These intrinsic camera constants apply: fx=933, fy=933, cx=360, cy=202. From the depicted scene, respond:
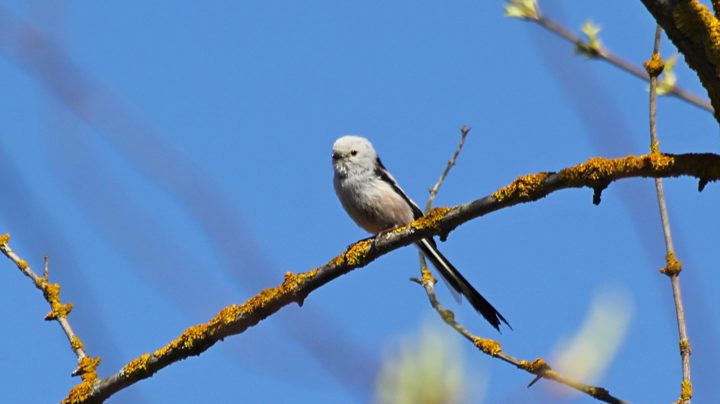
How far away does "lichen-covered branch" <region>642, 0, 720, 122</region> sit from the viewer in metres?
2.39

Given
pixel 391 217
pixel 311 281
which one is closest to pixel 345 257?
pixel 311 281

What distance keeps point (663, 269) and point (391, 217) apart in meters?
2.87

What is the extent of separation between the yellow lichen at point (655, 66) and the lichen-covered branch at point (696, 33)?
33.7 inches

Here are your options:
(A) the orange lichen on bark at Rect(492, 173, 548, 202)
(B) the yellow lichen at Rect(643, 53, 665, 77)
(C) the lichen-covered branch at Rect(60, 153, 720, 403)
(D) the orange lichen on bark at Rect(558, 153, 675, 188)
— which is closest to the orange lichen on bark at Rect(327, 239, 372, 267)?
(C) the lichen-covered branch at Rect(60, 153, 720, 403)

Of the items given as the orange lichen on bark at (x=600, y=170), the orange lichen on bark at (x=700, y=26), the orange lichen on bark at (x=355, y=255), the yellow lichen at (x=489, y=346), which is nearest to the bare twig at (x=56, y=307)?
the orange lichen on bark at (x=355, y=255)

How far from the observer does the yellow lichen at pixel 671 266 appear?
319 centimetres

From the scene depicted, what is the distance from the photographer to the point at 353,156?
251 inches

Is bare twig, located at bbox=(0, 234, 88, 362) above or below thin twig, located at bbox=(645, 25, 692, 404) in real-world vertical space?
above

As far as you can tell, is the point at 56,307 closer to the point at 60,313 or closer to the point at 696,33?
the point at 60,313

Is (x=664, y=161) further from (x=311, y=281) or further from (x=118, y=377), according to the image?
(x=118, y=377)

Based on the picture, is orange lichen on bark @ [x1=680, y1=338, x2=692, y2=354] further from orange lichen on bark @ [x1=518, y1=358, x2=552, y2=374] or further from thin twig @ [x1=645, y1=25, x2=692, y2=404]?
orange lichen on bark @ [x1=518, y1=358, x2=552, y2=374]

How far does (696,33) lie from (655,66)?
95 centimetres

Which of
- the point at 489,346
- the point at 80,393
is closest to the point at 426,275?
the point at 489,346

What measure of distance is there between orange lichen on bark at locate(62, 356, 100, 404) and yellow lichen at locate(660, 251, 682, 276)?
2164 mm
